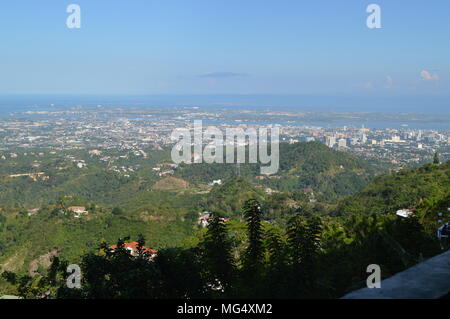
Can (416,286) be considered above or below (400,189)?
above

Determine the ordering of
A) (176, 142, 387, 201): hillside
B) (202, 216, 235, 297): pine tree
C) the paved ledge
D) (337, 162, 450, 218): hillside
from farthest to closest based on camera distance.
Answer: (176, 142, 387, 201): hillside < (337, 162, 450, 218): hillside < (202, 216, 235, 297): pine tree < the paved ledge

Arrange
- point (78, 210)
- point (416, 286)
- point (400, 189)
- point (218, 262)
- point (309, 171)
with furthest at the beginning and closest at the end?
point (309, 171) → point (78, 210) → point (400, 189) → point (218, 262) → point (416, 286)

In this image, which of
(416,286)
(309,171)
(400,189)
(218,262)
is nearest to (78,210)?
(400,189)

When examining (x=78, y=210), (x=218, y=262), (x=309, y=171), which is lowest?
(x=78, y=210)

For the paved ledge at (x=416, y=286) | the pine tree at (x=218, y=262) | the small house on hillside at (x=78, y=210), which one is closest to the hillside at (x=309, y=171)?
the small house on hillside at (x=78, y=210)

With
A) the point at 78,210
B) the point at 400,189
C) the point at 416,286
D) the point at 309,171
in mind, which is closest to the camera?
the point at 416,286

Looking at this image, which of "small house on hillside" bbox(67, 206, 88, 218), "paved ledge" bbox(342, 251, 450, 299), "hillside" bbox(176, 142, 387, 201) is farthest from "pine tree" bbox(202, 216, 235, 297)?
"hillside" bbox(176, 142, 387, 201)

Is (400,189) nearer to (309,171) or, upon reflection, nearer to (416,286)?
(309,171)

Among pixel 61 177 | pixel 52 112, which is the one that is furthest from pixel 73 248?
pixel 52 112

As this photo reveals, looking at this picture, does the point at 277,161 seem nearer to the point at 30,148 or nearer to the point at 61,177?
the point at 61,177

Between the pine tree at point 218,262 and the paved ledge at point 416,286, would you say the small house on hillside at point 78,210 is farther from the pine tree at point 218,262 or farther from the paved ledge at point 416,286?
the paved ledge at point 416,286

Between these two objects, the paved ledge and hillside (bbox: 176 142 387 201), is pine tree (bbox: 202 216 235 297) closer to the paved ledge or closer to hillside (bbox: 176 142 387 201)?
the paved ledge
